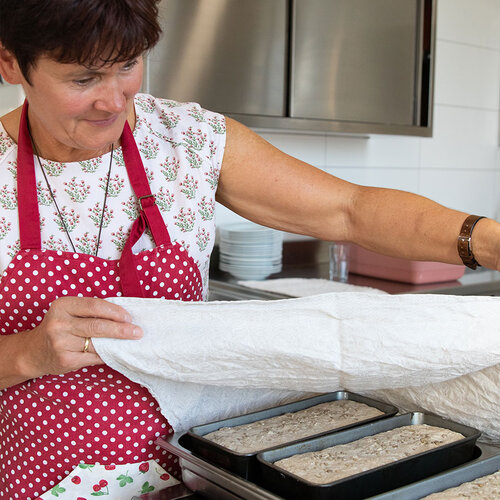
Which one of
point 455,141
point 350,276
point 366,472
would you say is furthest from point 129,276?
point 455,141

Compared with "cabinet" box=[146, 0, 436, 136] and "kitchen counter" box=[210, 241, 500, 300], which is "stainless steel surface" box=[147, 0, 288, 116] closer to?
"cabinet" box=[146, 0, 436, 136]

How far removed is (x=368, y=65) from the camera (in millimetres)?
2748

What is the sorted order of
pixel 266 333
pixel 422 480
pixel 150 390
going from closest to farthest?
pixel 422 480, pixel 266 333, pixel 150 390

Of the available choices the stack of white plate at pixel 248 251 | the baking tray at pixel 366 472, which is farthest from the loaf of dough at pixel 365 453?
the stack of white plate at pixel 248 251

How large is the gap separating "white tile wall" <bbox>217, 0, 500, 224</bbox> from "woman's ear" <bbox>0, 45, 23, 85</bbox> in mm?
2154

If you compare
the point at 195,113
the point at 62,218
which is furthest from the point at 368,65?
the point at 62,218

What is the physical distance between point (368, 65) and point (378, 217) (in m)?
1.51

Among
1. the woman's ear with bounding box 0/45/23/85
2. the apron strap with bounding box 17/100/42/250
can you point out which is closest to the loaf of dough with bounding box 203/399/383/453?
the apron strap with bounding box 17/100/42/250

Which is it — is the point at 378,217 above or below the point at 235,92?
below

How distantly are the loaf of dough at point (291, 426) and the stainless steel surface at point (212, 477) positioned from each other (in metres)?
0.04

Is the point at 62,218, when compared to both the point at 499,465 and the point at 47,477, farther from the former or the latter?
the point at 499,465

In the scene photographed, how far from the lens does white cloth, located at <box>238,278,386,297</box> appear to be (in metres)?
2.44

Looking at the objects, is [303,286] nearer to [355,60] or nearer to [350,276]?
[350,276]

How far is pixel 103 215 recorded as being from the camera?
132 centimetres
